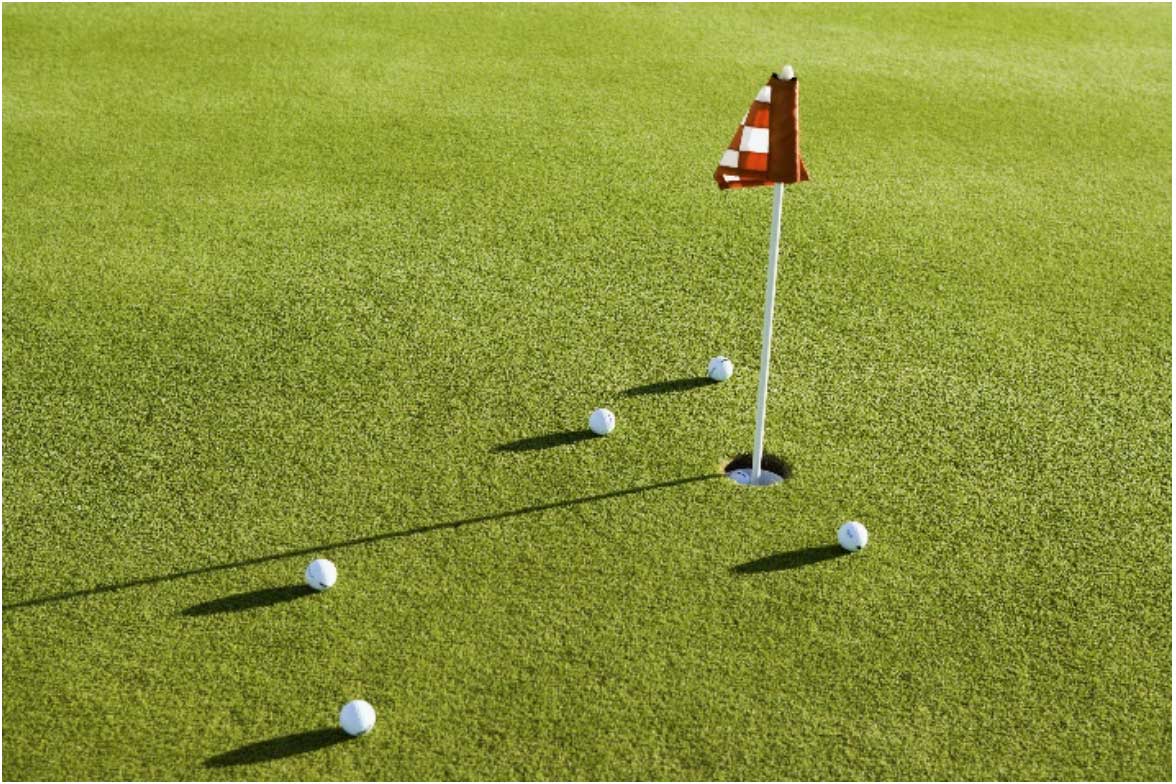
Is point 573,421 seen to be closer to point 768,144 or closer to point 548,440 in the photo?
point 548,440

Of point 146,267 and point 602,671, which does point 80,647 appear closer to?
point 602,671

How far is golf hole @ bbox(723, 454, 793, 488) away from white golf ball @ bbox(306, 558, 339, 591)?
211cm

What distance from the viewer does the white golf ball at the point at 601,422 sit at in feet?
22.4

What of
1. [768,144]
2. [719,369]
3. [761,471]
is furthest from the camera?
[719,369]

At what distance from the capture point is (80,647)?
18.2 feet

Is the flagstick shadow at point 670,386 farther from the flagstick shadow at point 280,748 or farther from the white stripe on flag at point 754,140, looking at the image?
the flagstick shadow at point 280,748

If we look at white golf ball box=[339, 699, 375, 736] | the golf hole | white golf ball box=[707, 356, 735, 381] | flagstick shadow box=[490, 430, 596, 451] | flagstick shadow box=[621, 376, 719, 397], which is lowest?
white golf ball box=[339, 699, 375, 736]

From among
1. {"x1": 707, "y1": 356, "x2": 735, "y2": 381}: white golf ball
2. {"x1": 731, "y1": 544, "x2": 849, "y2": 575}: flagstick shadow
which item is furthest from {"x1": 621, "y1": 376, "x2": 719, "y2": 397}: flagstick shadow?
{"x1": 731, "y1": 544, "x2": 849, "y2": 575}: flagstick shadow

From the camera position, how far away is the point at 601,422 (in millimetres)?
6832

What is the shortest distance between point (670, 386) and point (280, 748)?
3178 millimetres

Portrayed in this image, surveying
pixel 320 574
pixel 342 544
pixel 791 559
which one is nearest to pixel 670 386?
pixel 791 559

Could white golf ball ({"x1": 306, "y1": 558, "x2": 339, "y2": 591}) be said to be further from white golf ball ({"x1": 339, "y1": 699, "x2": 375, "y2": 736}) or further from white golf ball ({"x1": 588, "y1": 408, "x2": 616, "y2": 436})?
white golf ball ({"x1": 588, "y1": 408, "x2": 616, "y2": 436})

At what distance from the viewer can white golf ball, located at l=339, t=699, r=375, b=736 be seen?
5.08 meters

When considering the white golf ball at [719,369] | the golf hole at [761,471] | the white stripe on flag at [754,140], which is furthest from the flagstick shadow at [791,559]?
the white stripe on flag at [754,140]
